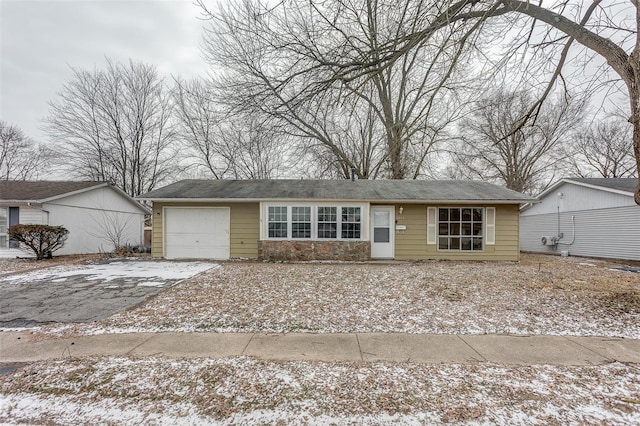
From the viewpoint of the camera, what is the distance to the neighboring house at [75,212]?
1143cm

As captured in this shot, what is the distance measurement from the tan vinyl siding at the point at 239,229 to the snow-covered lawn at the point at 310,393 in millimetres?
7900

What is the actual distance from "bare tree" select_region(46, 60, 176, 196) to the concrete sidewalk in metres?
19.6

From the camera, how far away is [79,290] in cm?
611

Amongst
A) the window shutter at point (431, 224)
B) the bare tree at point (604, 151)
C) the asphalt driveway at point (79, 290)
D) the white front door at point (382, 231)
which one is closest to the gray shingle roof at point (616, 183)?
the window shutter at point (431, 224)

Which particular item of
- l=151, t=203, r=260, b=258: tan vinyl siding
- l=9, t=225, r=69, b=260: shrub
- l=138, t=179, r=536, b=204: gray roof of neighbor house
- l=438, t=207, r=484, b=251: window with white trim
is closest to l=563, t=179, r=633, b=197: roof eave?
l=138, t=179, r=536, b=204: gray roof of neighbor house

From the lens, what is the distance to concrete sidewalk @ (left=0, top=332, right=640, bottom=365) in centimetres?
322

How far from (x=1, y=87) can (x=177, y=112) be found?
1018 cm

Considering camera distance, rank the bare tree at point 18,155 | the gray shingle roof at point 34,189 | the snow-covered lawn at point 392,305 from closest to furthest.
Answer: the snow-covered lawn at point 392,305, the gray shingle roof at point 34,189, the bare tree at point 18,155

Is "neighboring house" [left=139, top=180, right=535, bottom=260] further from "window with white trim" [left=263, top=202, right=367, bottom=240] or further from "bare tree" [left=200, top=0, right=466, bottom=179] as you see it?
"bare tree" [left=200, top=0, right=466, bottom=179]

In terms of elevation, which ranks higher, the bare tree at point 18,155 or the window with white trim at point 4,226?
the bare tree at point 18,155

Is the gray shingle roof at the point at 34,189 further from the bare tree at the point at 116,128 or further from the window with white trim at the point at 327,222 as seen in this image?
the window with white trim at the point at 327,222

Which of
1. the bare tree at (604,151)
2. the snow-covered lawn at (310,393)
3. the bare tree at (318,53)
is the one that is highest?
the bare tree at (604,151)

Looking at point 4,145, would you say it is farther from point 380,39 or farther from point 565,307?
point 565,307

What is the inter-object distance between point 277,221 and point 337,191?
8.73 ft
